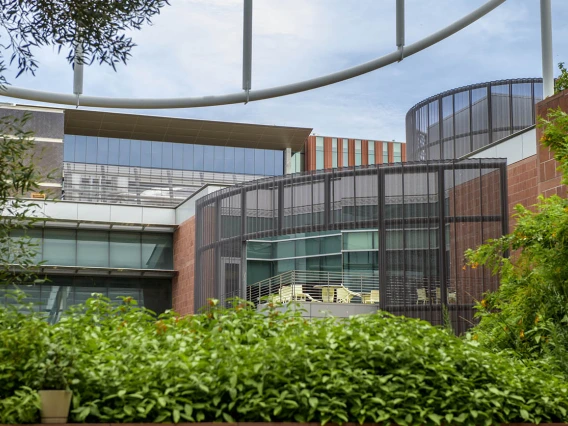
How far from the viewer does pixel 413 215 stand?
2689 cm

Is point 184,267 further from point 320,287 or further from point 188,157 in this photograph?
point 188,157

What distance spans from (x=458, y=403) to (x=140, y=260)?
32.2 meters

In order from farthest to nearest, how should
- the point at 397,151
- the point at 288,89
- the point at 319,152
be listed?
the point at 397,151, the point at 319,152, the point at 288,89

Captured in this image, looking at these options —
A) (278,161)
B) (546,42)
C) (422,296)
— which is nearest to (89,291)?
(422,296)

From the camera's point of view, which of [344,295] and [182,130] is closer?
[344,295]

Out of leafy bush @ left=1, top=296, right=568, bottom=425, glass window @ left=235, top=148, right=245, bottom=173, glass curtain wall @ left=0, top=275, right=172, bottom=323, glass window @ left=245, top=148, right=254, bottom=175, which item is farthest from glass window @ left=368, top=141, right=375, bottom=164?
leafy bush @ left=1, top=296, right=568, bottom=425

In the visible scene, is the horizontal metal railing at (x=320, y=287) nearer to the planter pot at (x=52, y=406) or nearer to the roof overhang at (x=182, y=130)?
the planter pot at (x=52, y=406)

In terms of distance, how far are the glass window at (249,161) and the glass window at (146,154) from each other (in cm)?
600

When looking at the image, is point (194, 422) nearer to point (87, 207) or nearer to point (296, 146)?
point (87, 207)

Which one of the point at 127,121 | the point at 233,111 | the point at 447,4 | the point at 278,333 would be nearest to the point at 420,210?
the point at 447,4

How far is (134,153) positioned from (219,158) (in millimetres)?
5301

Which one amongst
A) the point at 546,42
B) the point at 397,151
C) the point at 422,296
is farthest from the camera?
the point at 397,151

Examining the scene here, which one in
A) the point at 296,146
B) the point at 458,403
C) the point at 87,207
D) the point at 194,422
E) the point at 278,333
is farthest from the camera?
the point at 296,146

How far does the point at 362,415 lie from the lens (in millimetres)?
6406
